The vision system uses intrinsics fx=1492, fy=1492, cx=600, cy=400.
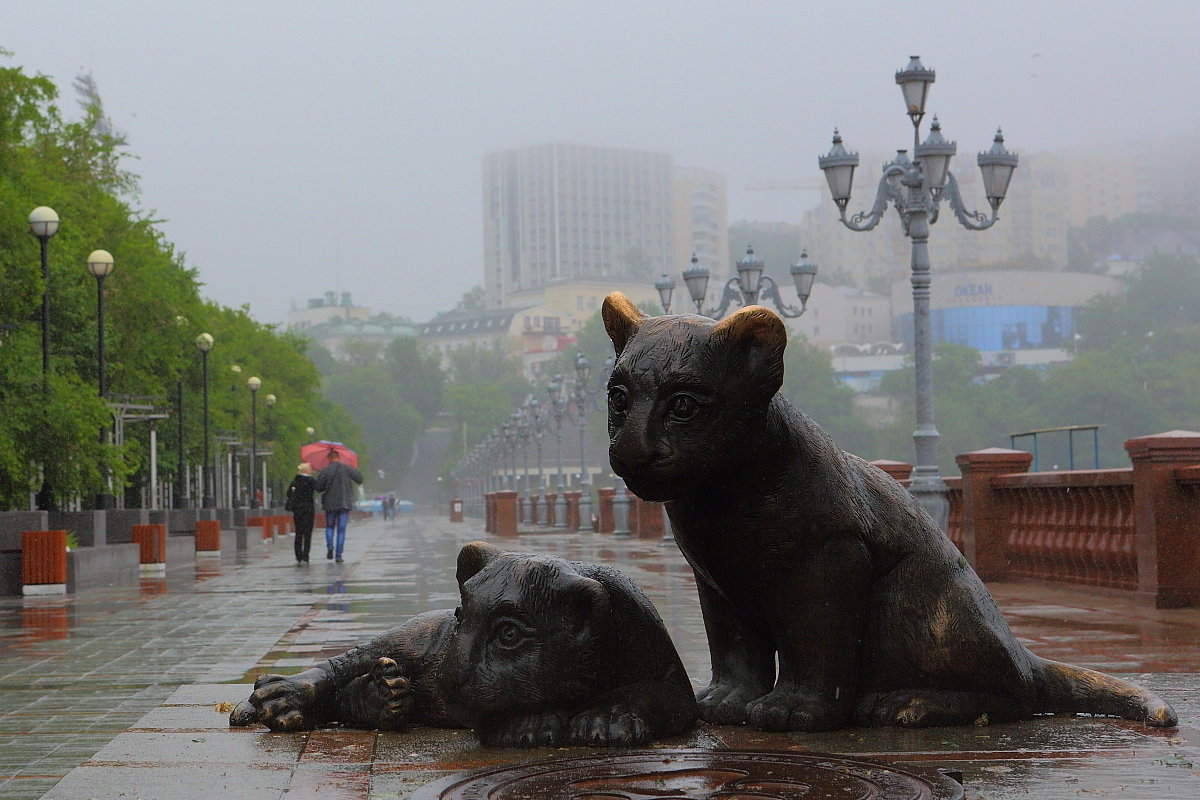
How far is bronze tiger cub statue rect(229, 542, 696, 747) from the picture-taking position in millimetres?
4578

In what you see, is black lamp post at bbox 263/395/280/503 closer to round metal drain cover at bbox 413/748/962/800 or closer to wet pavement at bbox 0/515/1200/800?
wet pavement at bbox 0/515/1200/800

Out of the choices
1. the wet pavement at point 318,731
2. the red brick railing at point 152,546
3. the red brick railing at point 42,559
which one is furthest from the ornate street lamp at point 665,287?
the wet pavement at point 318,731

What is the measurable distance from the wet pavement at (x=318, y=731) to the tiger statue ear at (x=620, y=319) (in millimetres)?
1270

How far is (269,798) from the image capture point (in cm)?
411

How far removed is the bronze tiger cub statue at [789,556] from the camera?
14.2 ft

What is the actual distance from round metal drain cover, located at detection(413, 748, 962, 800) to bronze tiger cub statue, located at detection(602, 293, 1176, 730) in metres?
0.53

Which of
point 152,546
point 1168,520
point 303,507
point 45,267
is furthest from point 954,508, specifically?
point 45,267

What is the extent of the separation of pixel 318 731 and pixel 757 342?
2.15m

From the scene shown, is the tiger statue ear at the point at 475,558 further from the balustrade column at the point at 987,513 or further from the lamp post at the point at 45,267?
the lamp post at the point at 45,267

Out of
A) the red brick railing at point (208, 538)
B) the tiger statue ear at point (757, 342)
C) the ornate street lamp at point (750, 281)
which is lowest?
the red brick railing at point (208, 538)

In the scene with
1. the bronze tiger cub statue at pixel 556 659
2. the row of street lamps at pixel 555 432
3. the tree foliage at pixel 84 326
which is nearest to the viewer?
the bronze tiger cub statue at pixel 556 659

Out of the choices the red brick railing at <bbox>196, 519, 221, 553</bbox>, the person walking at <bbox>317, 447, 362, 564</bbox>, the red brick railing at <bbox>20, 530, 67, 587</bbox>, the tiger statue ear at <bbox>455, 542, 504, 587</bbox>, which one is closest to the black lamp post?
the red brick railing at <bbox>196, 519, 221, 553</bbox>

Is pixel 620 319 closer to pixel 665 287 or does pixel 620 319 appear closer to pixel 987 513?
pixel 987 513

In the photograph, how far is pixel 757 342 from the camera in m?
4.36
